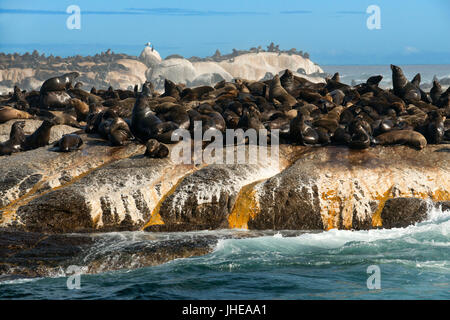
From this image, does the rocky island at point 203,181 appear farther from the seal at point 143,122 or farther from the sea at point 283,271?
the sea at point 283,271

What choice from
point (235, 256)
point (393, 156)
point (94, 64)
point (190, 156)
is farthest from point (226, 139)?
point (94, 64)

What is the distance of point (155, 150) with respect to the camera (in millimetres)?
12688

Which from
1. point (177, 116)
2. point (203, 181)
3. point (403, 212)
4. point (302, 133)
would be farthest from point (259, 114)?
point (403, 212)

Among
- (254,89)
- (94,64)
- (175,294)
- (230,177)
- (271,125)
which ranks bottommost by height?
(175,294)

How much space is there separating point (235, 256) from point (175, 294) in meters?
1.75

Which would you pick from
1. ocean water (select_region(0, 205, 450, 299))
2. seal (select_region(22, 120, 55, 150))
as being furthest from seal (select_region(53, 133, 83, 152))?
→ ocean water (select_region(0, 205, 450, 299))

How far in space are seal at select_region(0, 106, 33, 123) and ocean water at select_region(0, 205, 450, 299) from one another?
7.84 metres

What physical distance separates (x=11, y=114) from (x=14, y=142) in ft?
10.4

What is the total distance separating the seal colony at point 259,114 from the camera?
13.6 meters

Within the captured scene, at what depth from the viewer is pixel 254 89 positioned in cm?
2036
